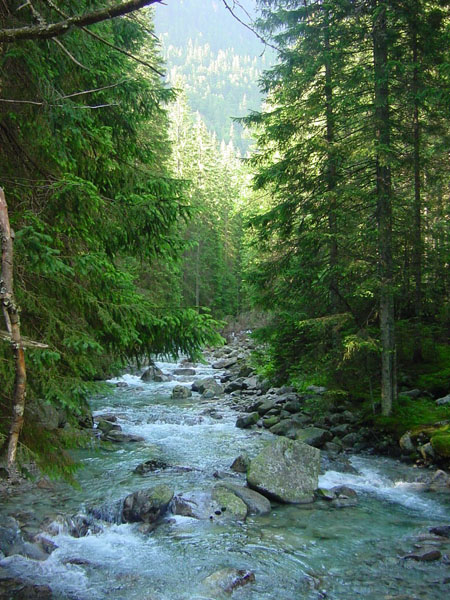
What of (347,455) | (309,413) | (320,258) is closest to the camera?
(347,455)

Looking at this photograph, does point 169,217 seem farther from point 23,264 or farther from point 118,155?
point 23,264

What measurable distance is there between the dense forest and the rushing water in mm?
1220

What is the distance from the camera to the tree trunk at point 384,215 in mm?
11516

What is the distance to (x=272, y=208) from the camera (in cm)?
1582

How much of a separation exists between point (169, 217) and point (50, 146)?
1514 mm

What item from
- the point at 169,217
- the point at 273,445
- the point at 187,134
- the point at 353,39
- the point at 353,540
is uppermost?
the point at 187,134

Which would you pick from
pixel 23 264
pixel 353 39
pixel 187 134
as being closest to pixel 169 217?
pixel 23 264

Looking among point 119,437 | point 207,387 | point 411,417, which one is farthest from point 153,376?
point 411,417

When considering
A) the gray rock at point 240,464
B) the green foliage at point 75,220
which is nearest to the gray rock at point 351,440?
the gray rock at point 240,464

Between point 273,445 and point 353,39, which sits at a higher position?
point 353,39

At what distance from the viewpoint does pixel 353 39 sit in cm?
1274

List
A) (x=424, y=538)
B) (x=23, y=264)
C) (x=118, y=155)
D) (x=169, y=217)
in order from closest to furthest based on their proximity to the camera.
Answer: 1. (x=23, y=264)
2. (x=169, y=217)
3. (x=118, y=155)
4. (x=424, y=538)

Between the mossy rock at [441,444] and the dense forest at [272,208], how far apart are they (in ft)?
5.92

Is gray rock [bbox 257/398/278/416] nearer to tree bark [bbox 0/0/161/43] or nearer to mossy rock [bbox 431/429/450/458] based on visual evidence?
mossy rock [bbox 431/429/450/458]
